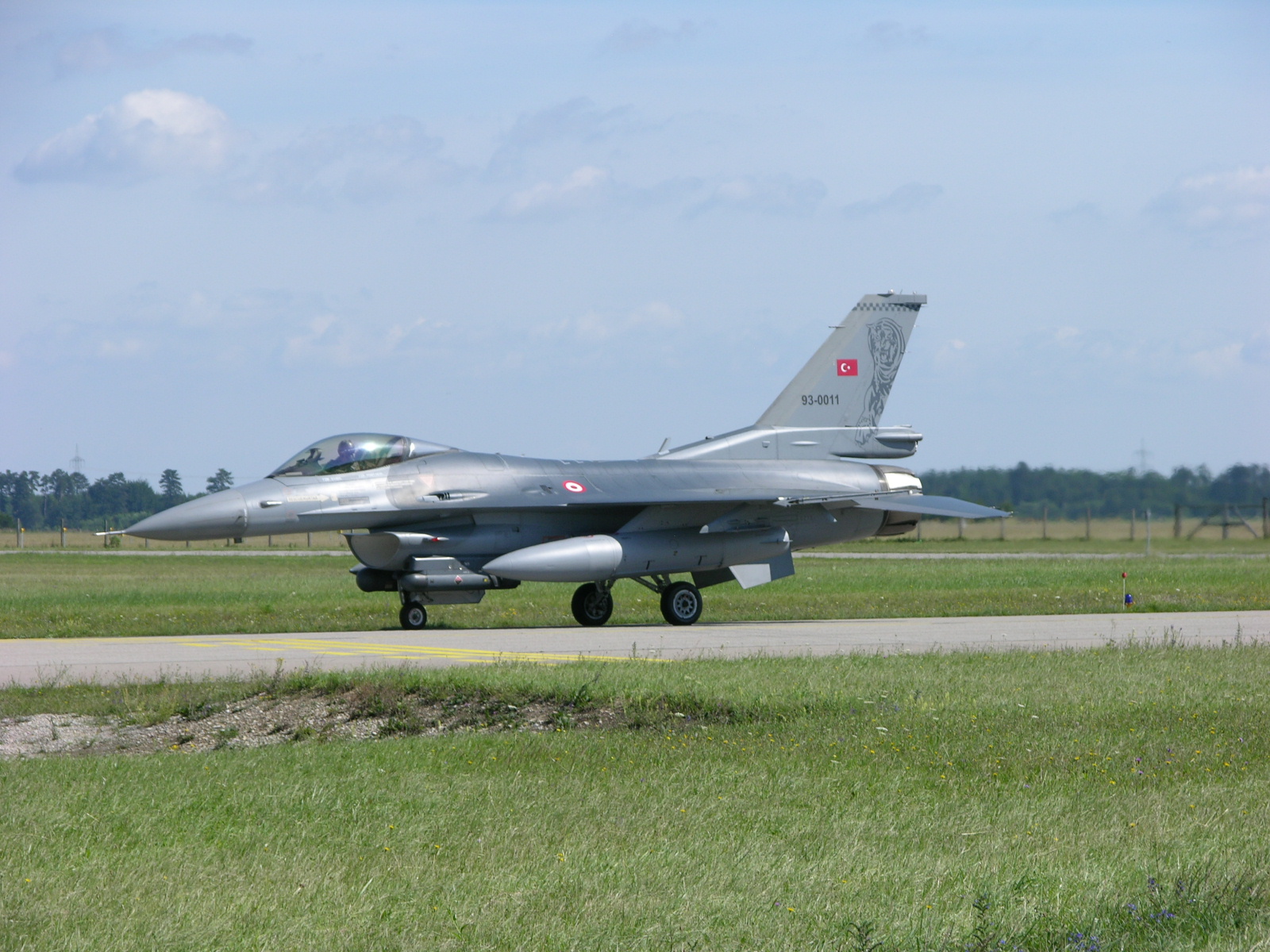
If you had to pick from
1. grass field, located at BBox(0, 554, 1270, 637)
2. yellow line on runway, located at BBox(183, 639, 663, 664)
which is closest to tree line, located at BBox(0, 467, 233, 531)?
grass field, located at BBox(0, 554, 1270, 637)

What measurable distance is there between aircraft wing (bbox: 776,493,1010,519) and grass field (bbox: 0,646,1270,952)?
1110cm

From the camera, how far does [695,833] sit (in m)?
6.07

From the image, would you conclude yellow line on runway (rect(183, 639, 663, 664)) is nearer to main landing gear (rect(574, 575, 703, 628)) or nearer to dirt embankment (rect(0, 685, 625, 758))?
dirt embankment (rect(0, 685, 625, 758))

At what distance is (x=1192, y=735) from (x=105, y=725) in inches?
304

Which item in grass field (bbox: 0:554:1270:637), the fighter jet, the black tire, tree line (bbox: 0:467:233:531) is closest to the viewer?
the fighter jet

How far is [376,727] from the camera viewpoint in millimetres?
9898

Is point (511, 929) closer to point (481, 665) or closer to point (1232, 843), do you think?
point (1232, 843)

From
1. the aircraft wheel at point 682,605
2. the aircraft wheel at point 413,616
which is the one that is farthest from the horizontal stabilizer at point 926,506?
the aircraft wheel at point 413,616

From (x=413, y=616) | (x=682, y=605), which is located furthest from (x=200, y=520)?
(x=682, y=605)

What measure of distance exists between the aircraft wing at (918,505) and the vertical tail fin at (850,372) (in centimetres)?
167

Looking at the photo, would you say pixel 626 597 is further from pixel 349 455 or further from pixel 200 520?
pixel 200 520

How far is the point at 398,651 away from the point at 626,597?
40.3 ft

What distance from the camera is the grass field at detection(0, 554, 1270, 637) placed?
20.5 metres

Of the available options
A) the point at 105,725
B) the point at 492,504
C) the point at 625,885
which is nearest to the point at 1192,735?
the point at 625,885
